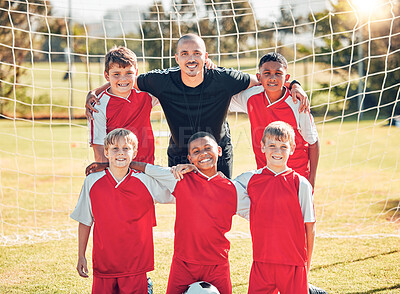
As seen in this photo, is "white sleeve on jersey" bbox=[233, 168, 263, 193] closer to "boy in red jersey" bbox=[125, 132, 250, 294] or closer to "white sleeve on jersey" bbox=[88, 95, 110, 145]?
"boy in red jersey" bbox=[125, 132, 250, 294]

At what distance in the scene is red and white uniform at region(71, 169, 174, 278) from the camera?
255cm

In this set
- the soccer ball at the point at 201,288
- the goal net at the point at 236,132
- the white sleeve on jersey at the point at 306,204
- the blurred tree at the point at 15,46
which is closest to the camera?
the soccer ball at the point at 201,288

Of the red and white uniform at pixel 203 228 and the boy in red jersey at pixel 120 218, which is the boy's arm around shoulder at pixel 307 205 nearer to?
the red and white uniform at pixel 203 228

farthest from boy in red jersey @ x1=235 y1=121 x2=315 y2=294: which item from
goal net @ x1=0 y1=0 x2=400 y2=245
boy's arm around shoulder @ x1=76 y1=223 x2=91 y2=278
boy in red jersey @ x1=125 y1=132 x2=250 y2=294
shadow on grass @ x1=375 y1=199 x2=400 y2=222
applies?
shadow on grass @ x1=375 y1=199 x2=400 y2=222

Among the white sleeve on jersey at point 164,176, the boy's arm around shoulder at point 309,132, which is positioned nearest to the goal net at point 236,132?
the boy's arm around shoulder at point 309,132

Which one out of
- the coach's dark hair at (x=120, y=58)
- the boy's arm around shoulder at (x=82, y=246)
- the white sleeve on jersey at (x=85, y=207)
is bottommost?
the boy's arm around shoulder at (x=82, y=246)

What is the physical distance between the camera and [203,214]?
2.51m

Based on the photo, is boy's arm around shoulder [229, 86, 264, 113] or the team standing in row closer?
the team standing in row

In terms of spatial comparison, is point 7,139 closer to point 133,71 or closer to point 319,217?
point 319,217

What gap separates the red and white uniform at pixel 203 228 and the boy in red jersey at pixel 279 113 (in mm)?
524

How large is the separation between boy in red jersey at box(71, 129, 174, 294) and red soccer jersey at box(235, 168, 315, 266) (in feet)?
1.71

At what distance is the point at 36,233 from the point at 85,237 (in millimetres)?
2250

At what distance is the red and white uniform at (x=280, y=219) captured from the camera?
2.45 m

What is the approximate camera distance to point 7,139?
11.2m
